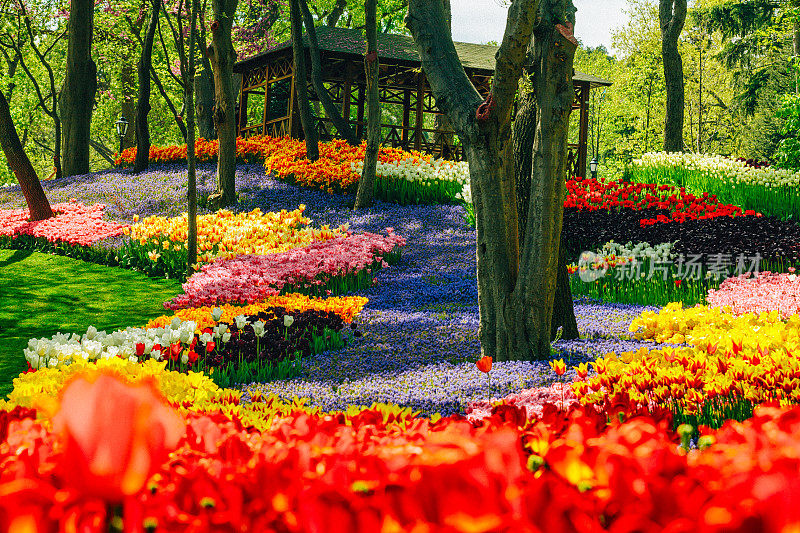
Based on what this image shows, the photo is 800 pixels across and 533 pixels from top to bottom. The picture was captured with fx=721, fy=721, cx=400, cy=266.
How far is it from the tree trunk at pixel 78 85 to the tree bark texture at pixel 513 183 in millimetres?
17759

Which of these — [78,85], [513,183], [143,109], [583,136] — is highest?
[78,85]

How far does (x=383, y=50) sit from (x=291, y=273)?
51.3 ft

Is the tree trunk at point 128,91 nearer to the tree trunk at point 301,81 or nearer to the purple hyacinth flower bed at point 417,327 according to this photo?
the tree trunk at point 301,81

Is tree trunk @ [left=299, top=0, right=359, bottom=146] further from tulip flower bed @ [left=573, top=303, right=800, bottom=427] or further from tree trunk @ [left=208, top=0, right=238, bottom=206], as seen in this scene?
tulip flower bed @ [left=573, top=303, right=800, bottom=427]

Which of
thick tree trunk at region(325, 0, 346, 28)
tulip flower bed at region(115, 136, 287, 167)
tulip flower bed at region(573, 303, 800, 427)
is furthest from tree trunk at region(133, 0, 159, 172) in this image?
tulip flower bed at region(573, 303, 800, 427)


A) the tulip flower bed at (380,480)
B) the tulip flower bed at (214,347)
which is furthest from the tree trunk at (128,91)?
the tulip flower bed at (380,480)

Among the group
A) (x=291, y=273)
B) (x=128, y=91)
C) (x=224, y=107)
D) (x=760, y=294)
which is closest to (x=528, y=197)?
(x=760, y=294)

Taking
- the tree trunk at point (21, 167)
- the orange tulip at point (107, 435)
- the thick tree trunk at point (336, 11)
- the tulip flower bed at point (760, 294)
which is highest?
the thick tree trunk at point (336, 11)

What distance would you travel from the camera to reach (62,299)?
32.2ft

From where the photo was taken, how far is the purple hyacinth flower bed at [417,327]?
4945 millimetres

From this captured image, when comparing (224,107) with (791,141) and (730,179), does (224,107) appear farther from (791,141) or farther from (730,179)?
(791,141)

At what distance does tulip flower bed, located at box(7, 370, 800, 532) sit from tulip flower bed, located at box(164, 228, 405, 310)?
6835 mm

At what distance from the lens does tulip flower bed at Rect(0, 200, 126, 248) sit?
1335 cm

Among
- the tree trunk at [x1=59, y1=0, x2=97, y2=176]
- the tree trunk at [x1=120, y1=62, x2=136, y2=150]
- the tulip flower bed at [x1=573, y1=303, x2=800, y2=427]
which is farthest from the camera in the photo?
the tree trunk at [x1=120, y1=62, x2=136, y2=150]
